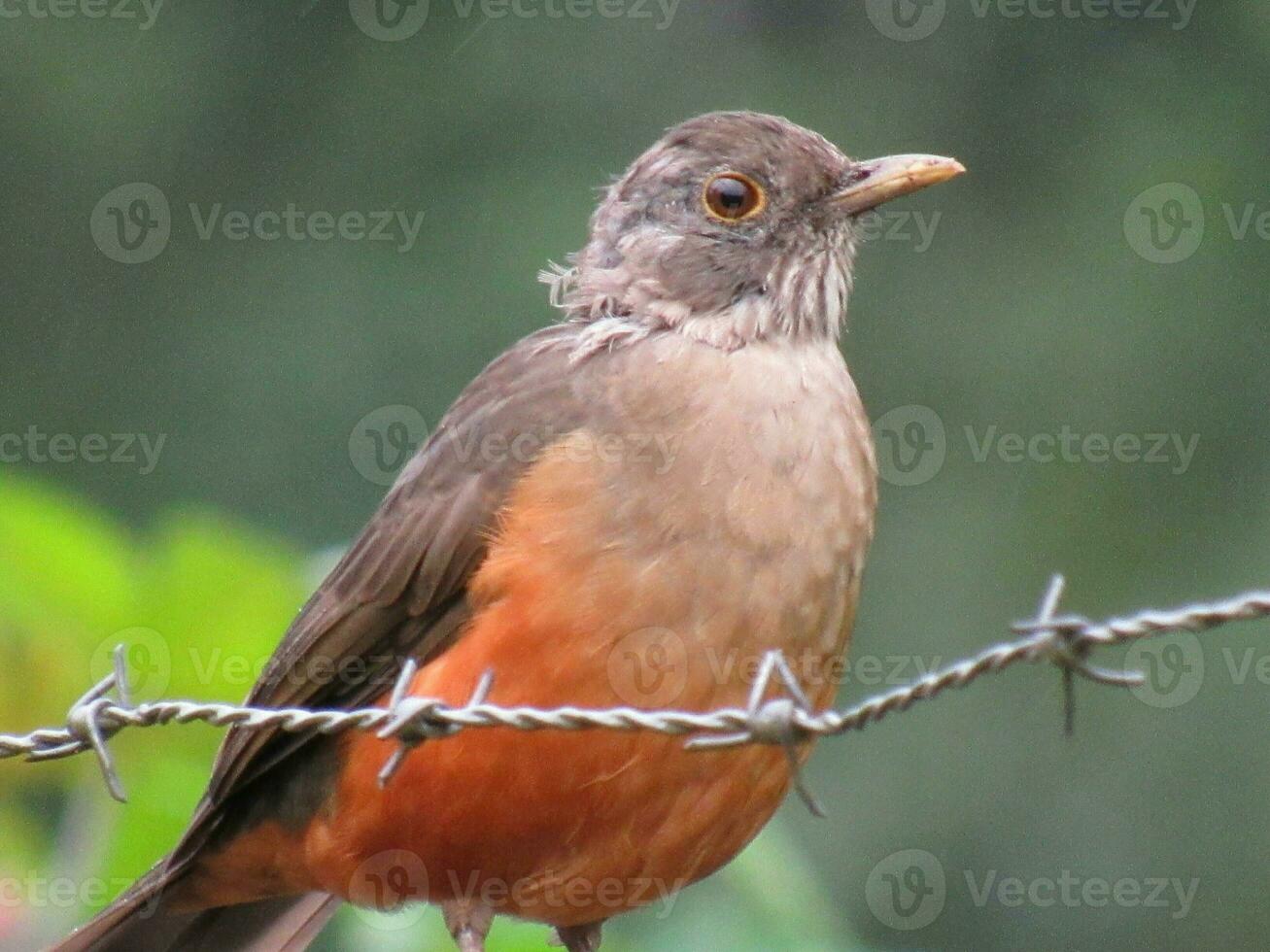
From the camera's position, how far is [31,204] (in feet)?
41.8

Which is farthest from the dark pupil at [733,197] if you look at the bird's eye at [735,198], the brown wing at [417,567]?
the brown wing at [417,567]

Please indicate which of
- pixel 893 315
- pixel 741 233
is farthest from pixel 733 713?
pixel 893 315

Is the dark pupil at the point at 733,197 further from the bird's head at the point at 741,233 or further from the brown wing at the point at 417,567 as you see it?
the brown wing at the point at 417,567

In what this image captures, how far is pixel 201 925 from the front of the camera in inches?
218

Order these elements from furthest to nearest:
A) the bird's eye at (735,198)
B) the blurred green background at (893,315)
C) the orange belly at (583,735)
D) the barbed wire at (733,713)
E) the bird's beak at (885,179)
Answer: the blurred green background at (893,315), the bird's eye at (735,198), the bird's beak at (885,179), the orange belly at (583,735), the barbed wire at (733,713)

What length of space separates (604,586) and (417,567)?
61 cm

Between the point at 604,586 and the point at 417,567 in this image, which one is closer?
the point at 604,586

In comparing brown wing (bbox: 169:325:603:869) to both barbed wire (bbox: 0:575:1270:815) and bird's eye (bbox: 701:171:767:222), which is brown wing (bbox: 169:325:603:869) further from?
barbed wire (bbox: 0:575:1270:815)

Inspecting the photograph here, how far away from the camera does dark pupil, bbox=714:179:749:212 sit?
5.27 m

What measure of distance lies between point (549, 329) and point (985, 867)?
5690 millimetres

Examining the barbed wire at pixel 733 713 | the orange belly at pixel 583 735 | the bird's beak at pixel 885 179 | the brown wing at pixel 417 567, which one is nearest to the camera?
the barbed wire at pixel 733 713

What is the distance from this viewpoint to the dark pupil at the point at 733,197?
17.3 feet

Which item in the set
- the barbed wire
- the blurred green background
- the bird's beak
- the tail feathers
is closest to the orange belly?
the barbed wire

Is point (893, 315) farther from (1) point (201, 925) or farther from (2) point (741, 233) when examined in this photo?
(1) point (201, 925)
